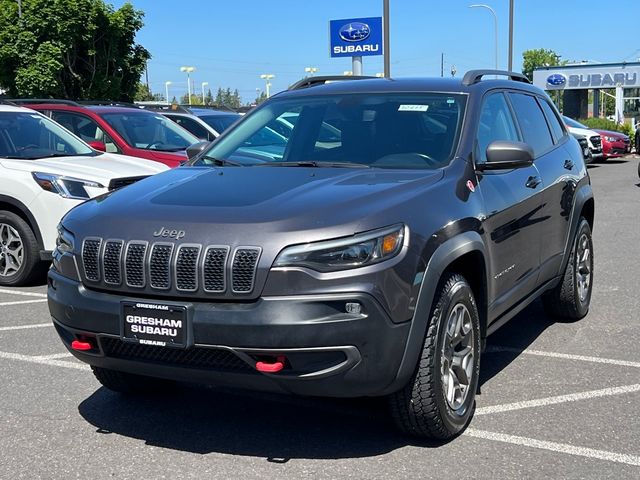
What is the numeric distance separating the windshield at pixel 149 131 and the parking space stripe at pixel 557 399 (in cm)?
731

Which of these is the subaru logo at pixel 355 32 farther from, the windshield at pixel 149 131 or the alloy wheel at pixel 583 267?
the alloy wheel at pixel 583 267

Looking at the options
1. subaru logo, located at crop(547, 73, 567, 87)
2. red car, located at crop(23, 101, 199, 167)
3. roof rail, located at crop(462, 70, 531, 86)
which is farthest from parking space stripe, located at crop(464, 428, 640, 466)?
subaru logo, located at crop(547, 73, 567, 87)

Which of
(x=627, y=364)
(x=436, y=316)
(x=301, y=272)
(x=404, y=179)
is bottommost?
(x=627, y=364)

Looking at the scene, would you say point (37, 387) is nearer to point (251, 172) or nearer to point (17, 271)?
point (251, 172)

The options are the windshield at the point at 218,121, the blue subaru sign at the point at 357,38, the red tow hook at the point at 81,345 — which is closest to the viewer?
the red tow hook at the point at 81,345

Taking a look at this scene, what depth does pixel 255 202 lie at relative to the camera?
3789 mm

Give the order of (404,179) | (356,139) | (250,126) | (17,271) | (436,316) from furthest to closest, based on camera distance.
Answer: (17,271)
(250,126)
(356,139)
(404,179)
(436,316)

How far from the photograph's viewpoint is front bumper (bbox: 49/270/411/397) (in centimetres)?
340

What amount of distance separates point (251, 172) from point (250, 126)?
90 centimetres

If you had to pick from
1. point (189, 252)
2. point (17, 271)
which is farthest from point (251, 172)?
point (17, 271)

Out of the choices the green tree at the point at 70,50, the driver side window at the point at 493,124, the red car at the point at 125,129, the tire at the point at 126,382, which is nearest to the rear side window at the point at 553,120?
the driver side window at the point at 493,124

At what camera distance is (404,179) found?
411 centimetres

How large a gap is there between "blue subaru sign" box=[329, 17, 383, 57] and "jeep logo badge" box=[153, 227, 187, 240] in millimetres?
24053

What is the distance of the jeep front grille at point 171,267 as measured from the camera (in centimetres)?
347
